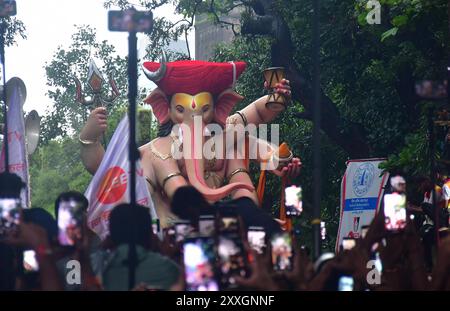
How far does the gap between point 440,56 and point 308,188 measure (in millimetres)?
7031

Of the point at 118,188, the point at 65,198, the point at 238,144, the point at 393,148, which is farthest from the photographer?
the point at 393,148

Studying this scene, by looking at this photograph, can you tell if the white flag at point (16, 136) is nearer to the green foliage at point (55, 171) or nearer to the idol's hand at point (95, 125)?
the idol's hand at point (95, 125)

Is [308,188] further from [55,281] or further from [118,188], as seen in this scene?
[55,281]

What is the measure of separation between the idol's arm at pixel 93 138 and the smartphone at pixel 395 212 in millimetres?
8232

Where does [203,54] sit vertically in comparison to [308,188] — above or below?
above

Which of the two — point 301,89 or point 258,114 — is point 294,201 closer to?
point 258,114

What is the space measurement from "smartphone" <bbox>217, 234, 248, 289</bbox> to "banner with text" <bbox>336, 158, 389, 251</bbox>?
1145 centimetres

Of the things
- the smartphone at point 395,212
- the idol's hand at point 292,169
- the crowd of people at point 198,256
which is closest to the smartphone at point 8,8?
the crowd of people at point 198,256

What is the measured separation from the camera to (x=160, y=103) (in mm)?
19359

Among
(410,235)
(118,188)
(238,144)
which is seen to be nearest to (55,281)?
(410,235)

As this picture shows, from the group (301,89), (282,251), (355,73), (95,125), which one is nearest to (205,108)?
(95,125)

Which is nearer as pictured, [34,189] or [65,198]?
[65,198]

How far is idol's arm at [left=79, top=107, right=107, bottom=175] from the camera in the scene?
19.0m

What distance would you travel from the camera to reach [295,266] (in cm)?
919
